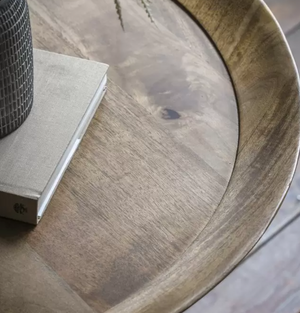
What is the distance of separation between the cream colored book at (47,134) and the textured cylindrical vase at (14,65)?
0.02m

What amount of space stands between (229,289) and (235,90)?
0.37m

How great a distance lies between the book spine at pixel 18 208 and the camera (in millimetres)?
525

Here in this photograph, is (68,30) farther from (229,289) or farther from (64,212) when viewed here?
(229,289)

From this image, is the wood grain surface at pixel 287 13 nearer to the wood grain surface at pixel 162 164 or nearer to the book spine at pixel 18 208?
the wood grain surface at pixel 162 164

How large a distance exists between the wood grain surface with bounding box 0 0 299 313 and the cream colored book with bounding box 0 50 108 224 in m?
0.02

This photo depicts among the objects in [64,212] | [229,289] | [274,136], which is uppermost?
[274,136]

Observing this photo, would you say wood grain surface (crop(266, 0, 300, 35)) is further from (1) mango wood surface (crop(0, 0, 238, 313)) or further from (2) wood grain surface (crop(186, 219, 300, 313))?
(1) mango wood surface (crop(0, 0, 238, 313))

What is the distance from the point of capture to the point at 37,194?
525 mm

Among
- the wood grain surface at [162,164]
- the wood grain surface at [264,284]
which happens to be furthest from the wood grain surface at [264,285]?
the wood grain surface at [162,164]

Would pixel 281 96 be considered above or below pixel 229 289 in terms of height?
above

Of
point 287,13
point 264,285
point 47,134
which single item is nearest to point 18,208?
point 47,134

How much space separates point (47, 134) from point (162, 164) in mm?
104

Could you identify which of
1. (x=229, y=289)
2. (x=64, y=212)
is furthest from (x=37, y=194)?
(x=229, y=289)

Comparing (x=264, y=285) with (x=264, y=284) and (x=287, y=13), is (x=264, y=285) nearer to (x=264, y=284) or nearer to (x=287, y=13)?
(x=264, y=284)
